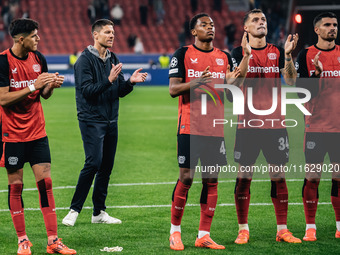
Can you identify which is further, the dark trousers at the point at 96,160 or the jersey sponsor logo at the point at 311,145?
the dark trousers at the point at 96,160

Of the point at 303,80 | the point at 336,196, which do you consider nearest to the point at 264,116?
the point at 303,80

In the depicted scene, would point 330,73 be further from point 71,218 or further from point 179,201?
point 71,218

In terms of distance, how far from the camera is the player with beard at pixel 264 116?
663cm

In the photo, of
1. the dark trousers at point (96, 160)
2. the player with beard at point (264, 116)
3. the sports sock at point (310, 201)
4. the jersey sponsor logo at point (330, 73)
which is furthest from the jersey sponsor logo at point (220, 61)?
the dark trousers at point (96, 160)

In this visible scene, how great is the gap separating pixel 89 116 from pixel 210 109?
170cm

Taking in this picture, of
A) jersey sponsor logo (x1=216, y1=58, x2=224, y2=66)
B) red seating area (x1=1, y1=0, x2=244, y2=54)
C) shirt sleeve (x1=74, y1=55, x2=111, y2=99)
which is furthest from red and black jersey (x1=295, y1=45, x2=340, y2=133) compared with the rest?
red seating area (x1=1, y1=0, x2=244, y2=54)

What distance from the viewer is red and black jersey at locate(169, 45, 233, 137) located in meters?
6.42

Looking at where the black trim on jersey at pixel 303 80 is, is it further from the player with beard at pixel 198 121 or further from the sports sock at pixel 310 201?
the sports sock at pixel 310 201

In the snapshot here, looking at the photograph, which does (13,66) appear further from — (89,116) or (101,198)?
(101,198)

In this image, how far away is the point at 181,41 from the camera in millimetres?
35688

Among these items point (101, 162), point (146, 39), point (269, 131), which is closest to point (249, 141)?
point (269, 131)

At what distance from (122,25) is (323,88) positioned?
33.3m

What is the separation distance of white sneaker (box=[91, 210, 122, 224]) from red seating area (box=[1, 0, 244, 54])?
30.3 meters

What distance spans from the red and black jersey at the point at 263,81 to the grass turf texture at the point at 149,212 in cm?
129
